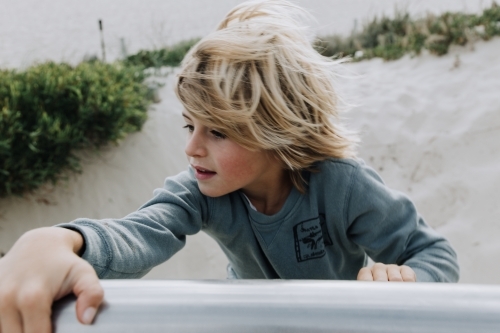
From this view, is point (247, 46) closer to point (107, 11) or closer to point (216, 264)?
point (216, 264)

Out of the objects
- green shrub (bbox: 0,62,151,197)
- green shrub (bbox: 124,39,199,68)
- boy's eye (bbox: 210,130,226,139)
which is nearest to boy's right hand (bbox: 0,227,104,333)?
boy's eye (bbox: 210,130,226,139)

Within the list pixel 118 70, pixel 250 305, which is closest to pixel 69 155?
pixel 118 70

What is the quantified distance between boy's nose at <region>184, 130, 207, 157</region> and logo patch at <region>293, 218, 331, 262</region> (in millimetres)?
396

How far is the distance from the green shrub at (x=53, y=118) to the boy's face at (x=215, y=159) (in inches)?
86.9

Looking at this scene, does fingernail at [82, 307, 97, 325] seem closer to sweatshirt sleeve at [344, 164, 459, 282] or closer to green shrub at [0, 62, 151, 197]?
sweatshirt sleeve at [344, 164, 459, 282]

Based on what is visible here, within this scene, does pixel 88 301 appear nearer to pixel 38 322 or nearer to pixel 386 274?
pixel 38 322

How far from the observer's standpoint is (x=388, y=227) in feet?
4.61

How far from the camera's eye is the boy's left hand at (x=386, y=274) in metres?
0.98

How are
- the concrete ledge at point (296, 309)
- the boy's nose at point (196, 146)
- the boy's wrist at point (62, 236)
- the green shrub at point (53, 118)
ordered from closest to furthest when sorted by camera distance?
the concrete ledge at point (296, 309) < the boy's wrist at point (62, 236) < the boy's nose at point (196, 146) < the green shrub at point (53, 118)

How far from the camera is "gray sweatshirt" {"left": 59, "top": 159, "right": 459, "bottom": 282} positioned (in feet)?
4.38

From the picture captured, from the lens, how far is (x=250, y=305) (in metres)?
0.41

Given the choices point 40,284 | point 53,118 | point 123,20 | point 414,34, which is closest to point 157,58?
point 53,118

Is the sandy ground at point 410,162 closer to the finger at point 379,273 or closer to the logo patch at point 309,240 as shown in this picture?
the logo patch at point 309,240

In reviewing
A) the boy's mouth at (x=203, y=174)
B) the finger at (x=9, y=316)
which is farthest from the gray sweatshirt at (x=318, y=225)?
the finger at (x=9, y=316)
